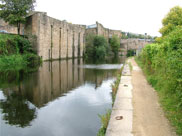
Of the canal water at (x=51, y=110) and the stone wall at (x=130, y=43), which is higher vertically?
the stone wall at (x=130, y=43)

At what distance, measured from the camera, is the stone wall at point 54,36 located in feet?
81.5

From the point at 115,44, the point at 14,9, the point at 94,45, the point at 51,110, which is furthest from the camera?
the point at 115,44

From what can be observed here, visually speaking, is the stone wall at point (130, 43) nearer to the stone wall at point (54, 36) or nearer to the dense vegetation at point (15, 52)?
the stone wall at point (54, 36)

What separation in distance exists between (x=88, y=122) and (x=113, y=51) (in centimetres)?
5339

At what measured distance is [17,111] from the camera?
237 inches

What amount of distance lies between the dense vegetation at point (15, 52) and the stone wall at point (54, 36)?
2.50m

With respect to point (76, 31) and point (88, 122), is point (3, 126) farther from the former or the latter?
point (76, 31)

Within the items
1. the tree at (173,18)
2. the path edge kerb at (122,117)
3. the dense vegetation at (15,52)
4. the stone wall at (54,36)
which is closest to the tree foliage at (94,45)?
the stone wall at (54,36)

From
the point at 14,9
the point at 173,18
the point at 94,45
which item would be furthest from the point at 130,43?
the point at 14,9

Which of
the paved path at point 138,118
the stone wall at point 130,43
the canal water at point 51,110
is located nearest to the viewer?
the paved path at point 138,118

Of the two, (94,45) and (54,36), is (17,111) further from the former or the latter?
(94,45)

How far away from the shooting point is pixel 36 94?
811cm

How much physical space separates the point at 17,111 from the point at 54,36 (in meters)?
24.5

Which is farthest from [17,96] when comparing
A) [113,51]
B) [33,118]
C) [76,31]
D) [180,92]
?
[113,51]
